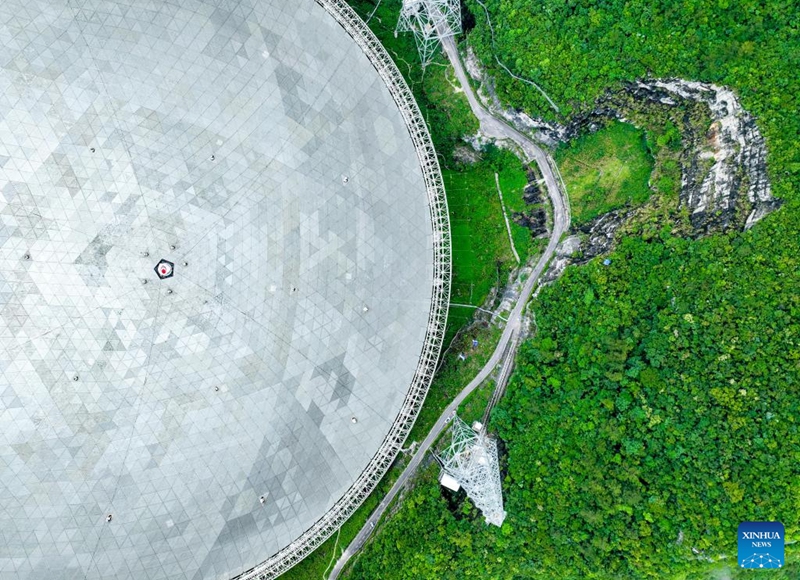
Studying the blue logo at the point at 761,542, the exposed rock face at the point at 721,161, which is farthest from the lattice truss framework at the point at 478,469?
the exposed rock face at the point at 721,161

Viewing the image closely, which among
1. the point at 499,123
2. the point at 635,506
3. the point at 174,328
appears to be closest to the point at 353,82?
the point at 499,123

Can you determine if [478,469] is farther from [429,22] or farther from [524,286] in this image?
[429,22]

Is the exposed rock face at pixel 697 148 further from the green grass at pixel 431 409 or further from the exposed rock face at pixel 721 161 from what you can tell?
the green grass at pixel 431 409

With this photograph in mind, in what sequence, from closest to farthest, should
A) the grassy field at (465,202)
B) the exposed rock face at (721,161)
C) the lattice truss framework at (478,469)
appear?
the exposed rock face at (721,161) → the lattice truss framework at (478,469) → the grassy field at (465,202)

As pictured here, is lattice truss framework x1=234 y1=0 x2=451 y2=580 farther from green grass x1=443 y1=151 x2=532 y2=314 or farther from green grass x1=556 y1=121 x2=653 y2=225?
green grass x1=556 y1=121 x2=653 y2=225

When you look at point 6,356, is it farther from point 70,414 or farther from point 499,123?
point 499,123

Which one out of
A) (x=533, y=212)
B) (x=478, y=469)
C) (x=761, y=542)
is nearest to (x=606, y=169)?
(x=533, y=212)
